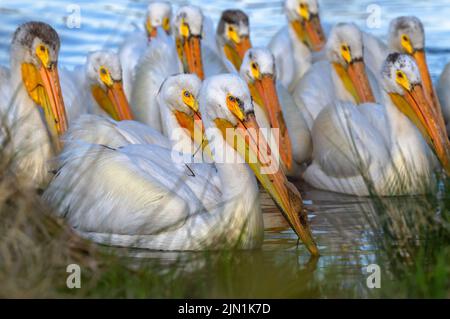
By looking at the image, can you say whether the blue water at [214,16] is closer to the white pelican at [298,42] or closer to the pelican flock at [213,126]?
the white pelican at [298,42]

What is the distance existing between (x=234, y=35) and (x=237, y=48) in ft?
0.44

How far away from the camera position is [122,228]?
23.9ft

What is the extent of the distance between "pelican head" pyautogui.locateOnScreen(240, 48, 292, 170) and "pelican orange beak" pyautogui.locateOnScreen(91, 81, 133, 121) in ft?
3.28

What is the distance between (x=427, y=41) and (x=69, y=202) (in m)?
7.81

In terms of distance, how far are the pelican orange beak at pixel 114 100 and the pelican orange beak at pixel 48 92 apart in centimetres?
118

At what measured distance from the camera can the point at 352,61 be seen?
10.5 meters

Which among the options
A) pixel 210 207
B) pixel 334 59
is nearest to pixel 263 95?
pixel 334 59

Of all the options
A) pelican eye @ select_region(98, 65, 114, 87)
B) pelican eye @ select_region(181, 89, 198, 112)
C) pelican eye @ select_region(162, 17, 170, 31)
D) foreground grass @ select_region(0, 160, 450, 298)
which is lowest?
foreground grass @ select_region(0, 160, 450, 298)

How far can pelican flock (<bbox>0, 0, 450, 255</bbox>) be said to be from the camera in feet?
23.1

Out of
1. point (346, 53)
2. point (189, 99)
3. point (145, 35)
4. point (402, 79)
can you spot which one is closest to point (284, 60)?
point (145, 35)

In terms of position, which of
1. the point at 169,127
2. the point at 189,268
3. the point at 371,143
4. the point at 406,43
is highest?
the point at 406,43

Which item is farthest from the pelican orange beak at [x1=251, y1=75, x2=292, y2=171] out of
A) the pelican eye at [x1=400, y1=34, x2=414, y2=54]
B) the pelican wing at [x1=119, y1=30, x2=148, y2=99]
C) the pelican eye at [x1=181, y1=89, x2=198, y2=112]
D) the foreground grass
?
the foreground grass

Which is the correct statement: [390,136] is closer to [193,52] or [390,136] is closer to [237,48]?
[193,52]

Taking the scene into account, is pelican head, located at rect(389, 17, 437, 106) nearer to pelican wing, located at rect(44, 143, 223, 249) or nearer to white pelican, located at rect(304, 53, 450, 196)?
white pelican, located at rect(304, 53, 450, 196)
